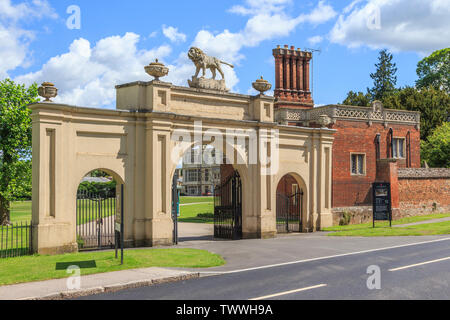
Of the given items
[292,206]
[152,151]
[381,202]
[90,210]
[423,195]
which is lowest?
[90,210]

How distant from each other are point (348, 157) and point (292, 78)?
8415mm

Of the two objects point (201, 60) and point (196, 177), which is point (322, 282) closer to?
point (201, 60)

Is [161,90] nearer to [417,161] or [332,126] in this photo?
[332,126]

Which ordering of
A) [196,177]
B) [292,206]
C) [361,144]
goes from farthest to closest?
[196,177]
[361,144]
[292,206]

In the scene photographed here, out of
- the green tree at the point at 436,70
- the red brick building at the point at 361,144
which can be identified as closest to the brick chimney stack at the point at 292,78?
the red brick building at the point at 361,144

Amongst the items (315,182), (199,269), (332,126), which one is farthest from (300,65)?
(199,269)

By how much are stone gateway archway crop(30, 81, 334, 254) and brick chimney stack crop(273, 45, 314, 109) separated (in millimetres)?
11228

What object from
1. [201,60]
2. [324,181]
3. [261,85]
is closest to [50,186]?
[201,60]

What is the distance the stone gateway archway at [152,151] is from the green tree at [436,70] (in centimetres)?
4685

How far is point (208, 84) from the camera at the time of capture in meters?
20.2

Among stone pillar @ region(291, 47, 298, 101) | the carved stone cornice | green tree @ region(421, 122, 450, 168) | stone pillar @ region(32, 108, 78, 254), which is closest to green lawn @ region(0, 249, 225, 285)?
stone pillar @ region(32, 108, 78, 254)

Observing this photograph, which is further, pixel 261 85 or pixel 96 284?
pixel 261 85

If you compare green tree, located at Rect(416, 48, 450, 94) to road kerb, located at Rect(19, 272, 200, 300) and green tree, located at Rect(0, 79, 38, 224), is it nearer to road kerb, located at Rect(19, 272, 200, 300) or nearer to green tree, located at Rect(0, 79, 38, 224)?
green tree, located at Rect(0, 79, 38, 224)
